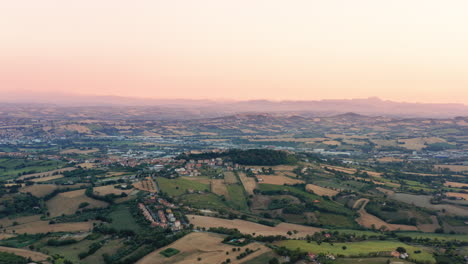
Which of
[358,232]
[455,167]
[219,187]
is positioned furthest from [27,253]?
[455,167]

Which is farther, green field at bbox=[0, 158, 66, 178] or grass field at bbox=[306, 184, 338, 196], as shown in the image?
green field at bbox=[0, 158, 66, 178]

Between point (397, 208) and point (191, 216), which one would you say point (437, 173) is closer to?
point (397, 208)

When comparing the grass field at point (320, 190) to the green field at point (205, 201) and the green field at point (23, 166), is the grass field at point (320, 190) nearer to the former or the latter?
the green field at point (205, 201)

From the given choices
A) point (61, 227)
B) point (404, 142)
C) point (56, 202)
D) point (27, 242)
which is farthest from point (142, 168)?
point (404, 142)

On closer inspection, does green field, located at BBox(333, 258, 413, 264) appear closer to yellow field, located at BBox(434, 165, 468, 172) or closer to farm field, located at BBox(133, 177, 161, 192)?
farm field, located at BBox(133, 177, 161, 192)

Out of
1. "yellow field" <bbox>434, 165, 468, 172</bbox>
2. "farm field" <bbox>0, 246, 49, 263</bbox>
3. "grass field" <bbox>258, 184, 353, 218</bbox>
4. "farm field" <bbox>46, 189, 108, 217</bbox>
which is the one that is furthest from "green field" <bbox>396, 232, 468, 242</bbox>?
"yellow field" <bbox>434, 165, 468, 172</bbox>

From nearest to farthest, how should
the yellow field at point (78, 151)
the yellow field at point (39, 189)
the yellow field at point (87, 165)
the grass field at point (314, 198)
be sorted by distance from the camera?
the grass field at point (314, 198), the yellow field at point (39, 189), the yellow field at point (87, 165), the yellow field at point (78, 151)

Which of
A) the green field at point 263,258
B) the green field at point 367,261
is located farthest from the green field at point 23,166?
the green field at point 367,261
